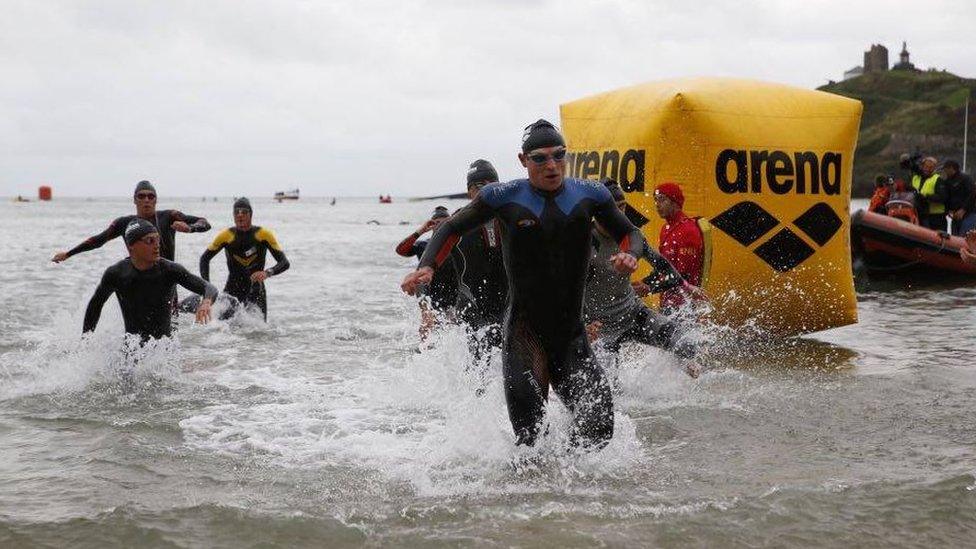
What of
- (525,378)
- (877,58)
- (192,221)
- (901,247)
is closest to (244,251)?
(192,221)

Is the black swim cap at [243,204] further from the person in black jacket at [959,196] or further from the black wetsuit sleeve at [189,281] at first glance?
the person in black jacket at [959,196]

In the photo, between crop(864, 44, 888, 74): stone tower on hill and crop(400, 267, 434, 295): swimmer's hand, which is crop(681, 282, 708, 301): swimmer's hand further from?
crop(864, 44, 888, 74): stone tower on hill

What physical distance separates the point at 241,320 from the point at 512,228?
764cm

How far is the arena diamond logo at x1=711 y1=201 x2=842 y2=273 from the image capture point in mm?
8562

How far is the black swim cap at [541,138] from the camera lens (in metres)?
4.91

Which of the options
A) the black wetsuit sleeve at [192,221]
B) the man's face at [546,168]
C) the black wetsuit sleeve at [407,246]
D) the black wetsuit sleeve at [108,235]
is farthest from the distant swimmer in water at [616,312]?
the black wetsuit sleeve at [108,235]

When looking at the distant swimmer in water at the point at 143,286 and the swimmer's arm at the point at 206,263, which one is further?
the swimmer's arm at the point at 206,263

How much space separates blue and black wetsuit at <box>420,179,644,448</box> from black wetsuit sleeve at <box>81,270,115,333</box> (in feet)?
11.9

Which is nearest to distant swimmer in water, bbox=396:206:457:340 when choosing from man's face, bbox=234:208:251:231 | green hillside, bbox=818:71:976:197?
man's face, bbox=234:208:251:231

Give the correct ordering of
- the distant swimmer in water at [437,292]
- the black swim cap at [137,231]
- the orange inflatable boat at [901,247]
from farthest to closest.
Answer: the orange inflatable boat at [901,247] < the distant swimmer in water at [437,292] < the black swim cap at [137,231]

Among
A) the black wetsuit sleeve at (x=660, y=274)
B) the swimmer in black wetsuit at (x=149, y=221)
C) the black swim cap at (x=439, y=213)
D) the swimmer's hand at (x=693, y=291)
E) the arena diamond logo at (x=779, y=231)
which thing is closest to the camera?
the black wetsuit sleeve at (x=660, y=274)

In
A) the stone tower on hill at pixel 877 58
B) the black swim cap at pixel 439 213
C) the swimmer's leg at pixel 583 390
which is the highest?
the stone tower on hill at pixel 877 58

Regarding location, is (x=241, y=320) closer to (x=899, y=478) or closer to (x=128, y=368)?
(x=128, y=368)

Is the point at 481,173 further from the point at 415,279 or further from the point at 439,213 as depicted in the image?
the point at 415,279
